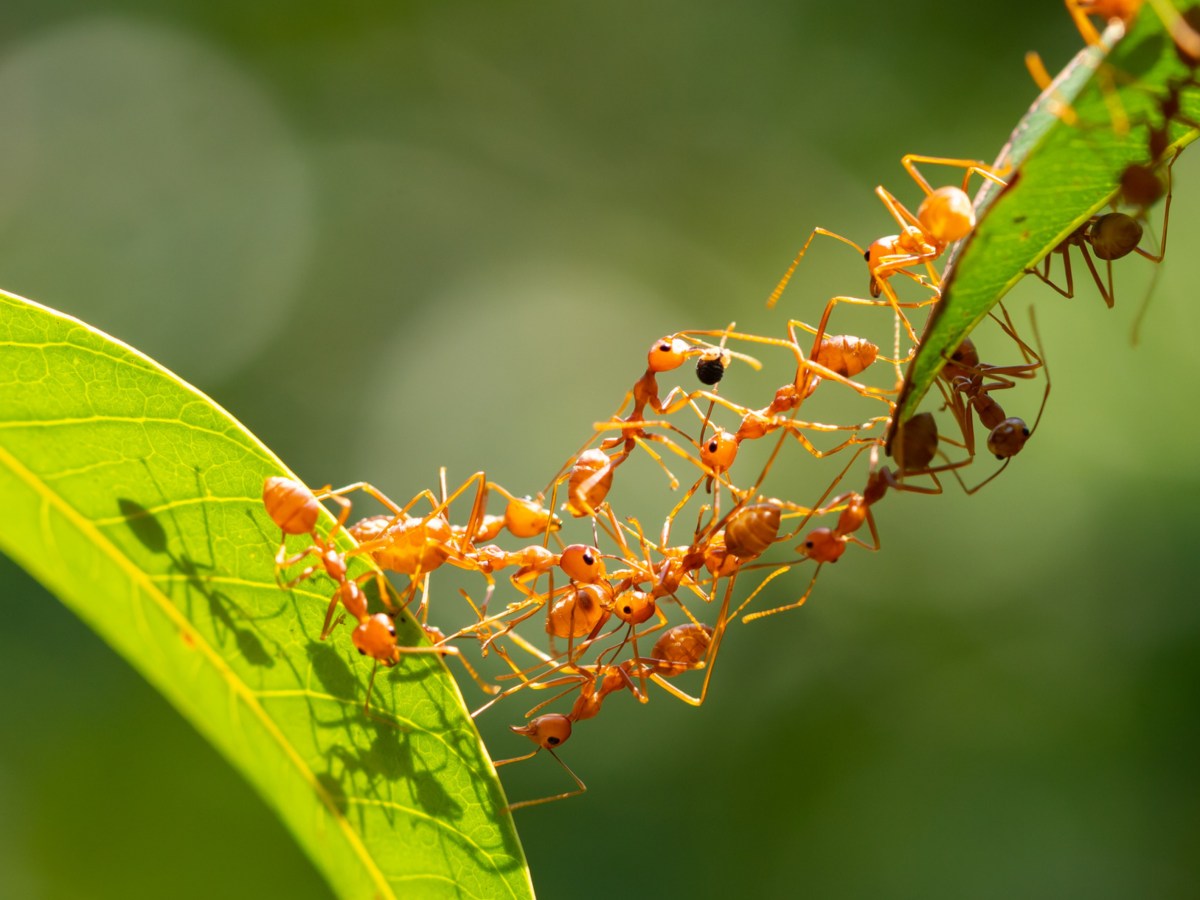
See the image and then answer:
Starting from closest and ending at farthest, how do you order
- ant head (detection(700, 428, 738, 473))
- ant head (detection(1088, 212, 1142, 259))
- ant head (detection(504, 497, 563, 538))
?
1. ant head (detection(1088, 212, 1142, 259))
2. ant head (detection(700, 428, 738, 473))
3. ant head (detection(504, 497, 563, 538))

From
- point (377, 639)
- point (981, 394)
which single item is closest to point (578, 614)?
point (377, 639)

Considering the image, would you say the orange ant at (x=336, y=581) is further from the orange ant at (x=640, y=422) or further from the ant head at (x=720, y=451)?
the ant head at (x=720, y=451)

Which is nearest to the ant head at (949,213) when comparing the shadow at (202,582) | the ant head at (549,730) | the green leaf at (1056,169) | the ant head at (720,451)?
the green leaf at (1056,169)

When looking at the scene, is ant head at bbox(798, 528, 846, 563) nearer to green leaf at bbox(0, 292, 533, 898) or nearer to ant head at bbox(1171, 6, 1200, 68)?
green leaf at bbox(0, 292, 533, 898)

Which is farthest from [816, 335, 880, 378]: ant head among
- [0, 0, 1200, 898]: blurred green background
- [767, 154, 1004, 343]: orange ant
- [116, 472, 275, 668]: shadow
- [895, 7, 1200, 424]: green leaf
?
[0, 0, 1200, 898]: blurred green background

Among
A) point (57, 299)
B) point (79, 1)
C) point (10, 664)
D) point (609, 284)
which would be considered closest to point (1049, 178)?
point (10, 664)

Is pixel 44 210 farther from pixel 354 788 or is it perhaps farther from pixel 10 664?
pixel 354 788
